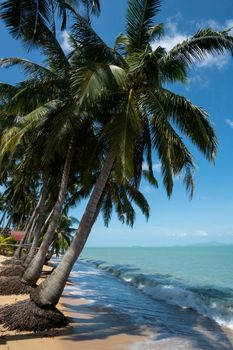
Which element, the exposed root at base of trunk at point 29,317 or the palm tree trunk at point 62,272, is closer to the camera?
the exposed root at base of trunk at point 29,317

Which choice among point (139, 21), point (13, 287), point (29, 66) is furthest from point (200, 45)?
point (13, 287)

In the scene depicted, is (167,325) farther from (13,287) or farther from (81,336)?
(13,287)

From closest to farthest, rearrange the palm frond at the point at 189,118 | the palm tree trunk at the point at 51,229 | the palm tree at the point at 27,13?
1. the palm tree at the point at 27,13
2. the palm frond at the point at 189,118
3. the palm tree trunk at the point at 51,229

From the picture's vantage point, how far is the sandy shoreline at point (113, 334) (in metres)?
7.63

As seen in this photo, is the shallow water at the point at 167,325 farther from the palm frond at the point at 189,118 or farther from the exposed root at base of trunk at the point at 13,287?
the palm frond at the point at 189,118

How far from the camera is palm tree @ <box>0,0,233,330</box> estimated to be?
8438 millimetres

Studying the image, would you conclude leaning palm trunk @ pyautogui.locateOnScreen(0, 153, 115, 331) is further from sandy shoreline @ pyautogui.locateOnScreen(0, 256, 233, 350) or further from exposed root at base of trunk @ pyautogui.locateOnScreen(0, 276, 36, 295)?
exposed root at base of trunk @ pyautogui.locateOnScreen(0, 276, 36, 295)

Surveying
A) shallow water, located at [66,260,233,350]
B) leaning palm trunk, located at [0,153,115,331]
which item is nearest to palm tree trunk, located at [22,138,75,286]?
shallow water, located at [66,260,233,350]

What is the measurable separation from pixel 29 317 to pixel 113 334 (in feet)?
7.00

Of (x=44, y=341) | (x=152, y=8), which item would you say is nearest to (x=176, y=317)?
(x=44, y=341)

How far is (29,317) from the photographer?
8.23 metres

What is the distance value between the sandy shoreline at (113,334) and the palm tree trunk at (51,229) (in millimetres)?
1083

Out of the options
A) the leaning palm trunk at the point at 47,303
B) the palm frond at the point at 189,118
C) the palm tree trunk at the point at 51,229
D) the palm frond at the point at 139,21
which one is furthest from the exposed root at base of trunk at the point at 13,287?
the palm frond at the point at 139,21

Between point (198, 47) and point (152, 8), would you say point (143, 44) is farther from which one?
point (198, 47)
